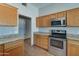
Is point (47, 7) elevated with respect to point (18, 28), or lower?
elevated

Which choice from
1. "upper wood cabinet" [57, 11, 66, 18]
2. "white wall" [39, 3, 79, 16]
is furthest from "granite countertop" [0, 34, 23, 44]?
"upper wood cabinet" [57, 11, 66, 18]

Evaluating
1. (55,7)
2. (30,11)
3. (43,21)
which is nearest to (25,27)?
(30,11)

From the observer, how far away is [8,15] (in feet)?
4.81

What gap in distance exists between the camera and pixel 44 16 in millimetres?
1599

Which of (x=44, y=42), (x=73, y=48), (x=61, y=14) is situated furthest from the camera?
(x=44, y=42)

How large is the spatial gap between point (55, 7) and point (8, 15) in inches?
30.1

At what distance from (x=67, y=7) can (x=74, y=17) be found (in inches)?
8.8

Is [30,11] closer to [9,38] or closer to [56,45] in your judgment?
[9,38]

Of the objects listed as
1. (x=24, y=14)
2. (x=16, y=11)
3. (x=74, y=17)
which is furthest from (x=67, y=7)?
(x=16, y=11)

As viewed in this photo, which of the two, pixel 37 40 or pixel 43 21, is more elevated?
pixel 43 21

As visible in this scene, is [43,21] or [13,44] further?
[43,21]

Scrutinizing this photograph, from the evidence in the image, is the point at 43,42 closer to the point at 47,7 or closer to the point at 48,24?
the point at 48,24

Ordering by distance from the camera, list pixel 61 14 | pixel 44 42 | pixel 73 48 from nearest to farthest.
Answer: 1. pixel 73 48
2. pixel 61 14
3. pixel 44 42

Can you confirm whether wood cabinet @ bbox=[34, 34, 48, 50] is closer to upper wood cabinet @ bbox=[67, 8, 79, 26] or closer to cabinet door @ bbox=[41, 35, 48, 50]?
cabinet door @ bbox=[41, 35, 48, 50]
